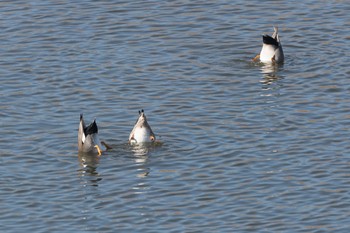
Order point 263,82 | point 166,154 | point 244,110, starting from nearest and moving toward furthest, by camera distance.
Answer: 1. point 166,154
2. point 244,110
3. point 263,82

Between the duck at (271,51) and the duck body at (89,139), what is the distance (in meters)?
7.87

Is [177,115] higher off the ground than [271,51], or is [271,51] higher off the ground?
[271,51]

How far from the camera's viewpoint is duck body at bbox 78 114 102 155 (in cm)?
2605

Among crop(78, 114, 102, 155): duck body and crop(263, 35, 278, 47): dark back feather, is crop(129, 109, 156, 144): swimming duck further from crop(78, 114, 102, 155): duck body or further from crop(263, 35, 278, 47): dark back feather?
crop(263, 35, 278, 47): dark back feather

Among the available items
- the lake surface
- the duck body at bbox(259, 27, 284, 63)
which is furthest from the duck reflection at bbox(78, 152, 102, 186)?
the duck body at bbox(259, 27, 284, 63)

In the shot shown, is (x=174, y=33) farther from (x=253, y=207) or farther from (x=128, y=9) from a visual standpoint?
(x=253, y=207)

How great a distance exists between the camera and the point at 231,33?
35219mm

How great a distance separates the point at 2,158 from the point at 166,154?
3493 mm

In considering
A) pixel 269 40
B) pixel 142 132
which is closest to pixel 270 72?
pixel 269 40

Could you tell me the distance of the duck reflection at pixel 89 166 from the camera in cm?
2470

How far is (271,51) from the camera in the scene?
32500mm

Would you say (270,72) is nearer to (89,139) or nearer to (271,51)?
(271,51)

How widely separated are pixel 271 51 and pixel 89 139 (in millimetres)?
8127

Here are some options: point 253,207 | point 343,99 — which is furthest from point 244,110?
point 253,207
